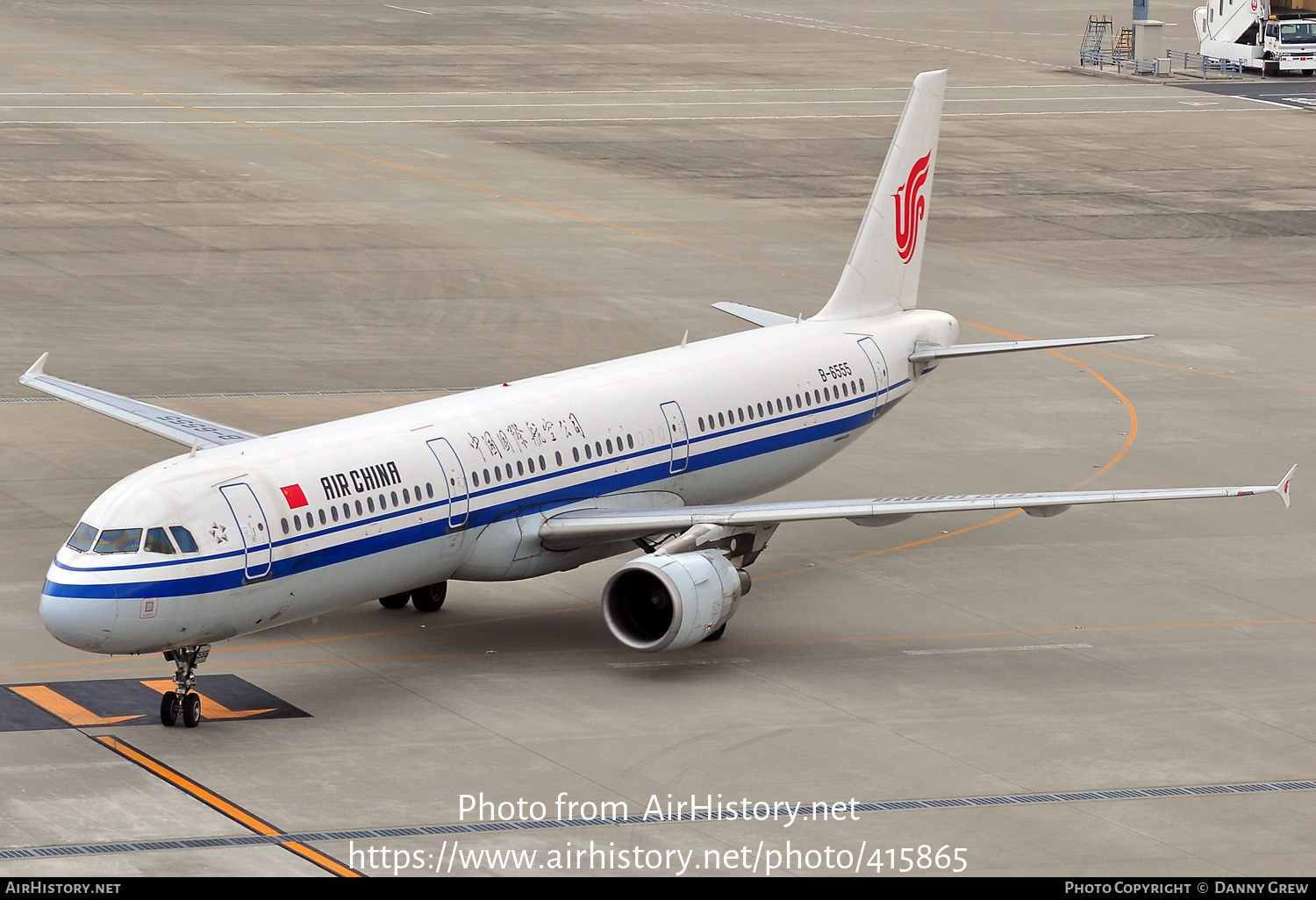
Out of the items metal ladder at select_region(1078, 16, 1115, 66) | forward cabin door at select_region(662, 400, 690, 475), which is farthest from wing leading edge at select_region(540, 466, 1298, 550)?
metal ladder at select_region(1078, 16, 1115, 66)

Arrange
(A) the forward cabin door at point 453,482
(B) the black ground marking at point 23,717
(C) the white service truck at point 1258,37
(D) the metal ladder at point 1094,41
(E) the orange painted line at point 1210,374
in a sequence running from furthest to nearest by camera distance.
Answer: (D) the metal ladder at point 1094,41 → (C) the white service truck at point 1258,37 → (E) the orange painted line at point 1210,374 → (A) the forward cabin door at point 453,482 → (B) the black ground marking at point 23,717

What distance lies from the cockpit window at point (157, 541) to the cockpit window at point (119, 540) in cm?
12

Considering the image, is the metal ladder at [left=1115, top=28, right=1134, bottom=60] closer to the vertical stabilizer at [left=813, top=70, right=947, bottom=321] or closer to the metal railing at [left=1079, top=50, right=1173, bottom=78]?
the metal railing at [left=1079, top=50, right=1173, bottom=78]

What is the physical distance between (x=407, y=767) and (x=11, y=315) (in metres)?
33.3

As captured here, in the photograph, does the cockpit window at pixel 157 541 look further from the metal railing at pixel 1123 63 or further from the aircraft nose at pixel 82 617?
the metal railing at pixel 1123 63

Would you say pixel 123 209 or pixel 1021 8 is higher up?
pixel 1021 8

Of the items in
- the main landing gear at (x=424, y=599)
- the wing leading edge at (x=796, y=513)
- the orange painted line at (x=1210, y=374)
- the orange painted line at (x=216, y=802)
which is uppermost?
the wing leading edge at (x=796, y=513)

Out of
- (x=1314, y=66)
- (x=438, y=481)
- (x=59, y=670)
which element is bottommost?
(x=59, y=670)

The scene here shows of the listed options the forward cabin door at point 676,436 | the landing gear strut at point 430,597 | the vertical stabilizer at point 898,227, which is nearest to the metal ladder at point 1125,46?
the vertical stabilizer at point 898,227

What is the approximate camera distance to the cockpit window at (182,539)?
28.8 meters

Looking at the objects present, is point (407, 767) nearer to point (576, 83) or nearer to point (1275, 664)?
point (1275, 664)
